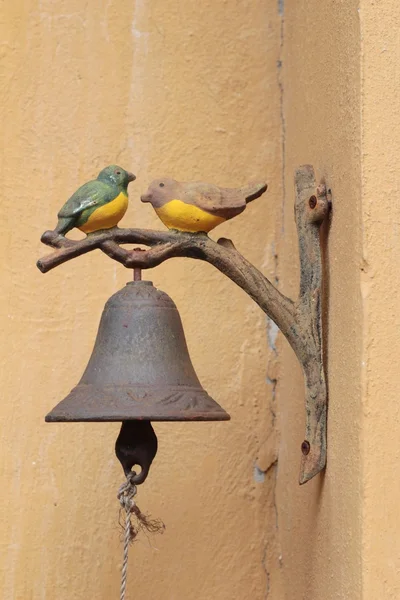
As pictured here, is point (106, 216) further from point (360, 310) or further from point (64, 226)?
point (360, 310)

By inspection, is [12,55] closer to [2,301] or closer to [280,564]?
[2,301]

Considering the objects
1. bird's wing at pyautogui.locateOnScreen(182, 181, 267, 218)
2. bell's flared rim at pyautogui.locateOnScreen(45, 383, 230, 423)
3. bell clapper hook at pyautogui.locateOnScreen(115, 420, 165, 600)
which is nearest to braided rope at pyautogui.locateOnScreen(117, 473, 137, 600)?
bell clapper hook at pyautogui.locateOnScreen(115, 420, 165, 600)

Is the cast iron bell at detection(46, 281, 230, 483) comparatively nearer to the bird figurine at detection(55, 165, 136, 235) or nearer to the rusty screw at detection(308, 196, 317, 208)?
the bird figurine at detection(55, 165, 136, 235)

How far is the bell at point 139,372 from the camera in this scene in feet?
3.65

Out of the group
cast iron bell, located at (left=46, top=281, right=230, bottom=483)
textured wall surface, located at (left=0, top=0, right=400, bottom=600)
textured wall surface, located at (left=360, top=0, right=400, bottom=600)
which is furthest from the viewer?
textured wall surface, located at (left=0, top=0, right=400, bottom=600)

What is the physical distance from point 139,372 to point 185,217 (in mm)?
190

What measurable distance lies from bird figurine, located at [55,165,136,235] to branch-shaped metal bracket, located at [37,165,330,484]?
12mm

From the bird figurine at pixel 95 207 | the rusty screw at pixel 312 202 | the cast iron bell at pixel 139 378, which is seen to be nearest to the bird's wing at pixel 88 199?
the bird figurine at pixel 95 207

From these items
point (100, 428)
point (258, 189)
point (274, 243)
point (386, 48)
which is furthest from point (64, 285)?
point (386, 48)

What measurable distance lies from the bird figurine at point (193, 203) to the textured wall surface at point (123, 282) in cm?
37

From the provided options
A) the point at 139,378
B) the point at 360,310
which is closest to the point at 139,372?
the point at 139,378

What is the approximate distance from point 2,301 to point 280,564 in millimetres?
572

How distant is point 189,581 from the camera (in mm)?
1503

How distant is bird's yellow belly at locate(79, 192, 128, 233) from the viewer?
1.18 m
